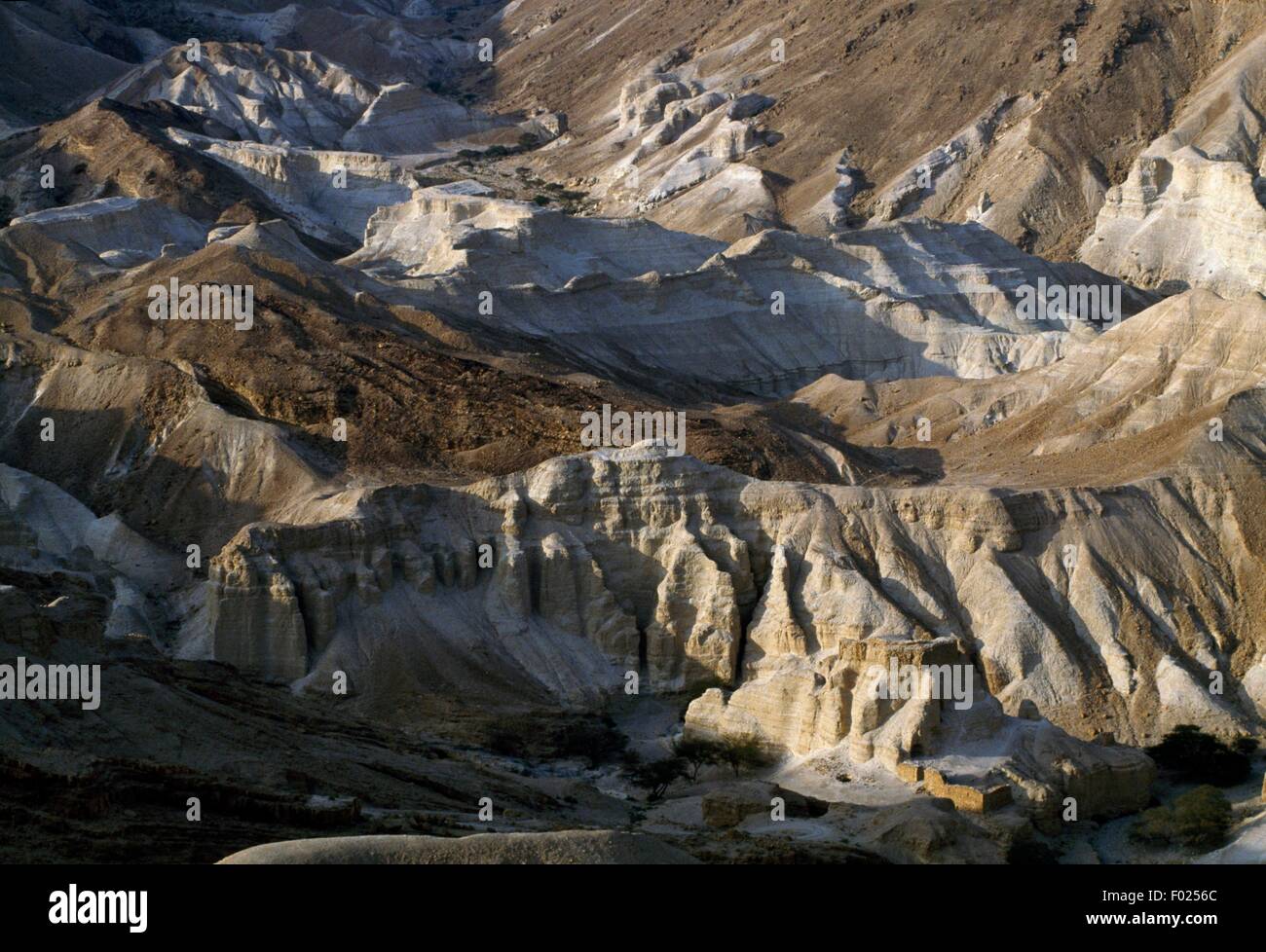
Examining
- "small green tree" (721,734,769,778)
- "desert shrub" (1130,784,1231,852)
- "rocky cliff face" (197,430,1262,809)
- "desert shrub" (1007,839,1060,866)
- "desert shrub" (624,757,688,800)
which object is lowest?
"desert shrub" (1007,839,1060,866)

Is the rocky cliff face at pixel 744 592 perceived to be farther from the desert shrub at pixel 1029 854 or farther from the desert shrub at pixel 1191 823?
the desert shrub at pixel 1029 854

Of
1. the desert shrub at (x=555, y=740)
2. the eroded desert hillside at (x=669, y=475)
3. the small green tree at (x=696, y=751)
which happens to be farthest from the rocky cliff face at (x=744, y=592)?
the desert shrub at (x=555, y=740)

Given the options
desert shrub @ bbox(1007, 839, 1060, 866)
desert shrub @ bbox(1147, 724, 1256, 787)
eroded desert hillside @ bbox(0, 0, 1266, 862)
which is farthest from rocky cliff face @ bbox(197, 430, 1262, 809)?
desert shrub @ bbox(1007, 839, 1060, 866)

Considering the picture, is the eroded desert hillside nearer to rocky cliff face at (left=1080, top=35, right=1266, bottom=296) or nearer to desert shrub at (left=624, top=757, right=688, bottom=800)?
desert shrub at (left=624, top=757, right=688, bottom=800)

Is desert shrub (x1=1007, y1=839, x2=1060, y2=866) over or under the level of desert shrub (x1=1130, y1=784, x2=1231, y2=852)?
under

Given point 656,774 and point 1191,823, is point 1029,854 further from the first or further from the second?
point 656,774

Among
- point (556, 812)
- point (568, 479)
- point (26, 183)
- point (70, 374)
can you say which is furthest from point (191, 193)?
point (556, 812)
